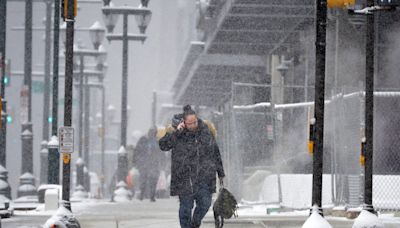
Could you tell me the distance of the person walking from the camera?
12484 mm

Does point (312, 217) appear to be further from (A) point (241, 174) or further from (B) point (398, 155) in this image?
(A) point (241, 174)

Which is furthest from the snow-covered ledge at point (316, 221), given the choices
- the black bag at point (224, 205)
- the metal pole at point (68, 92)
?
the metal pole at point (68, 92)

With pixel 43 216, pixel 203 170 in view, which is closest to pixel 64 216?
pixel 203 170

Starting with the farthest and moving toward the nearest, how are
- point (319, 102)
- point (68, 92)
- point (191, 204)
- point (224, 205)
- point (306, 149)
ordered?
1. point (306, 149)
2. point (68, 92)
3. point (224, 205)
4. point (191, 204)
5. point (319, 102)

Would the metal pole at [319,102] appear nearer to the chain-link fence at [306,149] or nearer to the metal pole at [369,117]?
the metal pole at [369,117]

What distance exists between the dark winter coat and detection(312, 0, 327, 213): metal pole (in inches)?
48.8

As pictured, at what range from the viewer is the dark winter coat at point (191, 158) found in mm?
12500

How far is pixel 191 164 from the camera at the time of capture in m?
12.5

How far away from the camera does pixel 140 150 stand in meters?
26.2

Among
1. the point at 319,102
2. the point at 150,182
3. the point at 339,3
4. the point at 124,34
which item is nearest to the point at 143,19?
the point at 124,34

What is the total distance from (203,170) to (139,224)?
3110mm

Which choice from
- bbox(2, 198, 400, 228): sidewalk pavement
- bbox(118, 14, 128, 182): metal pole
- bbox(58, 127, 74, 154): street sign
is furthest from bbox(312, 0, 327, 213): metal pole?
bbox(118, 14, 128, 182): metal pole

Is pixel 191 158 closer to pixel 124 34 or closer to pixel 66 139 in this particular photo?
pixel 66 139

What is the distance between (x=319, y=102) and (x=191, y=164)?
168cm
